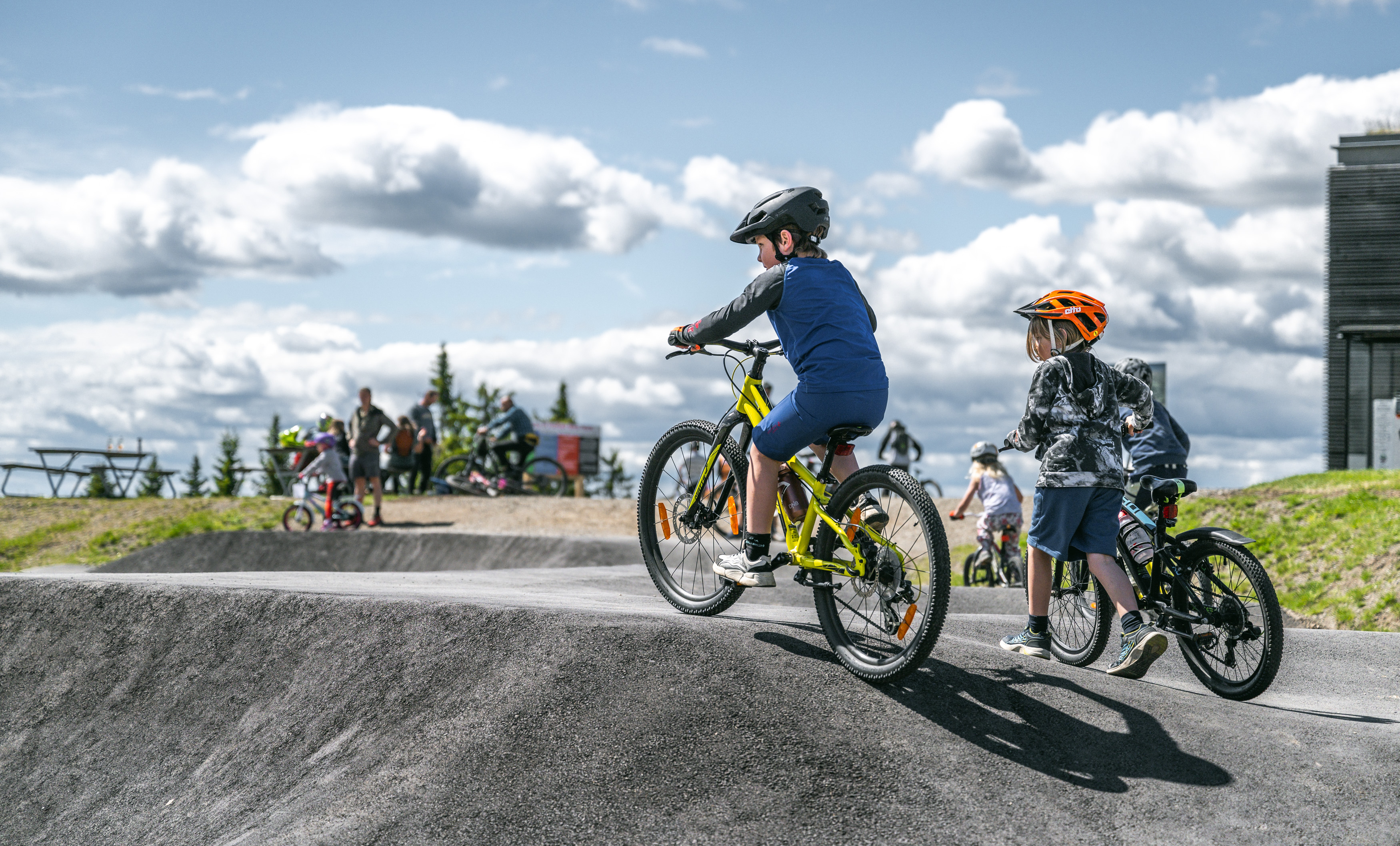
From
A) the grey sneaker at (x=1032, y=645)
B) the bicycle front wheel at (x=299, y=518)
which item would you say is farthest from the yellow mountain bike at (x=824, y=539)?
the bicycle front wheel at (x=299, y=518)

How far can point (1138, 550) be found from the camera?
555 cm

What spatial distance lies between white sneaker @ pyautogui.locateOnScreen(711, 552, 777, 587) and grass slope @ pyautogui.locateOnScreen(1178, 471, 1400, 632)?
25.7ft

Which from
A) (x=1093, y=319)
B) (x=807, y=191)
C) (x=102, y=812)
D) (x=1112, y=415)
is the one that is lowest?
(x=102, y=812)

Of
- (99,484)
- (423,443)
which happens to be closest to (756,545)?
(423,443)

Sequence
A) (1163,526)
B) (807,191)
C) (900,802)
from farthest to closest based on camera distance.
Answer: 1. (1163,526)
2. (807,191)
3. (900,802)

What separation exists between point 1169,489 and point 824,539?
1.99 metres

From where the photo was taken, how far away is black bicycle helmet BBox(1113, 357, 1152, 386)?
615 cm

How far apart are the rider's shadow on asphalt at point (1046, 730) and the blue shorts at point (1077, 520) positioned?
27.8 inches

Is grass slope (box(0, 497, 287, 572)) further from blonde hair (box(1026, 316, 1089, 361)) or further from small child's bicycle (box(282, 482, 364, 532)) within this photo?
blonde hair (box(1026, 316, 1089, 361))

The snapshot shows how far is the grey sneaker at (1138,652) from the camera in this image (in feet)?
16.1

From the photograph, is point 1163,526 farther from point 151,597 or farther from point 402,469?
point 402,469

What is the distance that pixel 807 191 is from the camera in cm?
512

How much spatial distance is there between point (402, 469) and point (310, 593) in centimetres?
1652

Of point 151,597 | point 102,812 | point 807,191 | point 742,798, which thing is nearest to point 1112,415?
point 807,191
